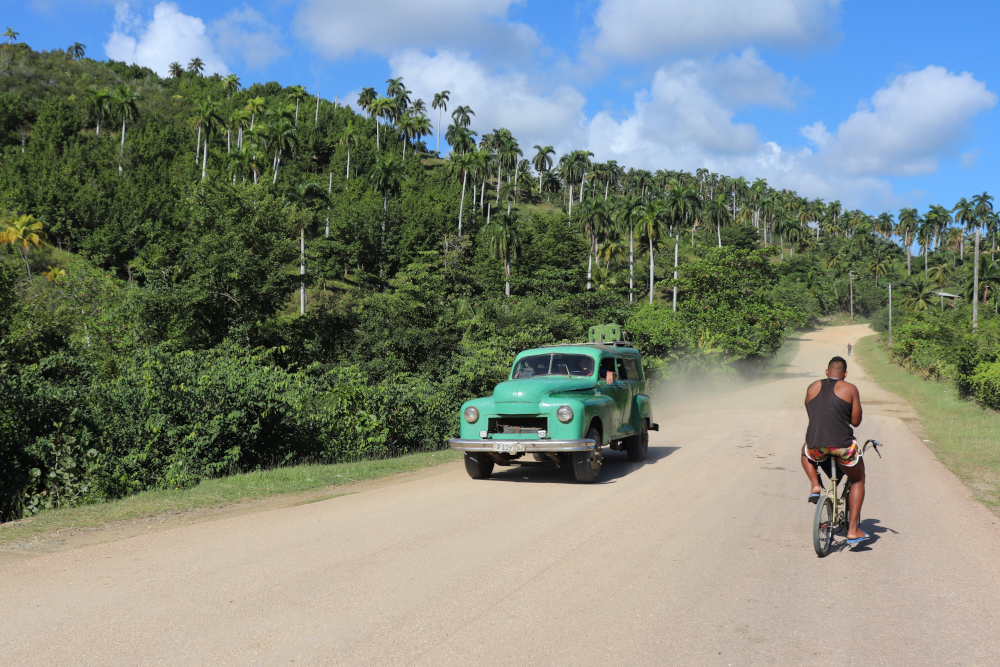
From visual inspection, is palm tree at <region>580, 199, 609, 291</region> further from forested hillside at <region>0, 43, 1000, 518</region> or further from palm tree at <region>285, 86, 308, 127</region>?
palm tree at <region>285, 86, 308, 127</region>

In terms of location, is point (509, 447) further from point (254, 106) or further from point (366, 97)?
point (366, 97)

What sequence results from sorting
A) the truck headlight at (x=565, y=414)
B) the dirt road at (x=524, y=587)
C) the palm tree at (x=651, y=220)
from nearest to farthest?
the dirt road at (x=524, y=587) < the truck headlight at (x=565, y=414) < the palm tree at (x=651, y=220)

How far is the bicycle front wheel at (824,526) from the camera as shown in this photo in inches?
259

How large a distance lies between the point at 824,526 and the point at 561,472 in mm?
6029

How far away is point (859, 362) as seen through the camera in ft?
203

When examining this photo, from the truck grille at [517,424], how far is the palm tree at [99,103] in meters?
86.8

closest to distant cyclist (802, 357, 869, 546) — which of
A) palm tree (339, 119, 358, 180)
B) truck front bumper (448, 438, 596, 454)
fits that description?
truck front bumper (448, 438, 596, 454)

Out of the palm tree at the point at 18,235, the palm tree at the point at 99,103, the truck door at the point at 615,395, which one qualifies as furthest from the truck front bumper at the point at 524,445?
the palm tree at the point at 99,103

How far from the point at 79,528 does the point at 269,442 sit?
18.9ft

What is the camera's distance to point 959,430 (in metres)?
20.1

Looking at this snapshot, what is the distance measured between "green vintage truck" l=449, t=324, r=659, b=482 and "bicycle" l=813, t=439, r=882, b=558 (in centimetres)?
408

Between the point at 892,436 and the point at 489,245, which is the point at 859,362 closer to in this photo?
the point at 489,245

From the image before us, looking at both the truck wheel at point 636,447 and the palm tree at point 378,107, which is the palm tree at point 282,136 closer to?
the palm tree at point 378,107

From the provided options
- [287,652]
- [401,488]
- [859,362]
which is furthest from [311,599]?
[859,362]
